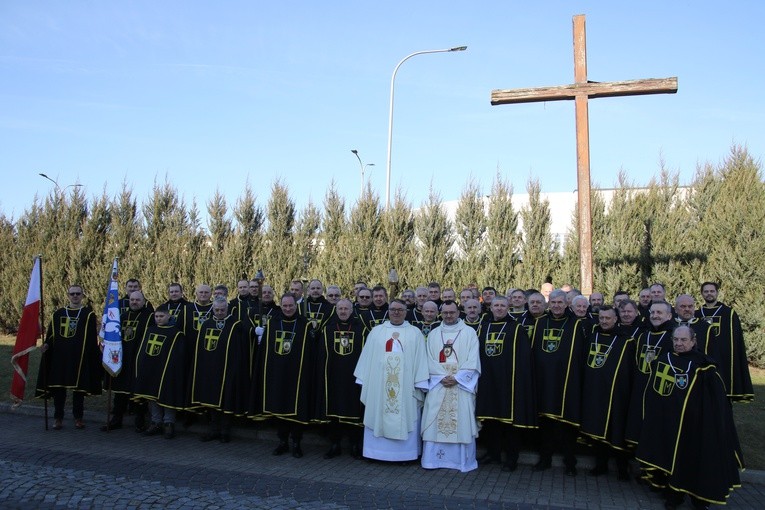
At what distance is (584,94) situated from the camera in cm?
1024

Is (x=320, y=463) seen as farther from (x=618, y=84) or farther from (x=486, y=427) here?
(x=618, y=84)

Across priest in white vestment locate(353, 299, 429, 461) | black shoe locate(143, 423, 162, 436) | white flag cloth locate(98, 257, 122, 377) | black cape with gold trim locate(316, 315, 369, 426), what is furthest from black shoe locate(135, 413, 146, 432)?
priest in white vestment locate(353, 299, 429, 461)

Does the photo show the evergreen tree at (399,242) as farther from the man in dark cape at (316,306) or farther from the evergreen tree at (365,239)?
the man in dark cape at (316,306)

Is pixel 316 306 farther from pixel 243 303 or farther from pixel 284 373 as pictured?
pixel 284 373

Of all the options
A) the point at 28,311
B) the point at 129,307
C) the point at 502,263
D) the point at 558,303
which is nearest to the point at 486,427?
the point at 558,303

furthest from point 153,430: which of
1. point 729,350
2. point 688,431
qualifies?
point 729,350

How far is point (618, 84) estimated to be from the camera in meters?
10.2

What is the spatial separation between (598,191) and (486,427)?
30.2 feet

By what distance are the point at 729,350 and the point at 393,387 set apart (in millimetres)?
4415

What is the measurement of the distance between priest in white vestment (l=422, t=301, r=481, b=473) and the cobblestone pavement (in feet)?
0.72

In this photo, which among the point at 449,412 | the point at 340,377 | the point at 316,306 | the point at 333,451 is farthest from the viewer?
the point at 316,306

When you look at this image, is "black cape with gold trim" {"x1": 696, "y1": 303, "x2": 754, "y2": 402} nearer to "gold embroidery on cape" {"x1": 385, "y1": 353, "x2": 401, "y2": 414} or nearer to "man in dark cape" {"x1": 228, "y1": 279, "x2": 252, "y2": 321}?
"gold embroidery on cape" {"x1": 385, "y1": 353, "x2": 401, "y2": 414}

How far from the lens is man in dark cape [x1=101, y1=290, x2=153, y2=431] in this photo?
9.34 metres

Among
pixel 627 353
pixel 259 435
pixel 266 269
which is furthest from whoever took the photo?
pixel 266 269
